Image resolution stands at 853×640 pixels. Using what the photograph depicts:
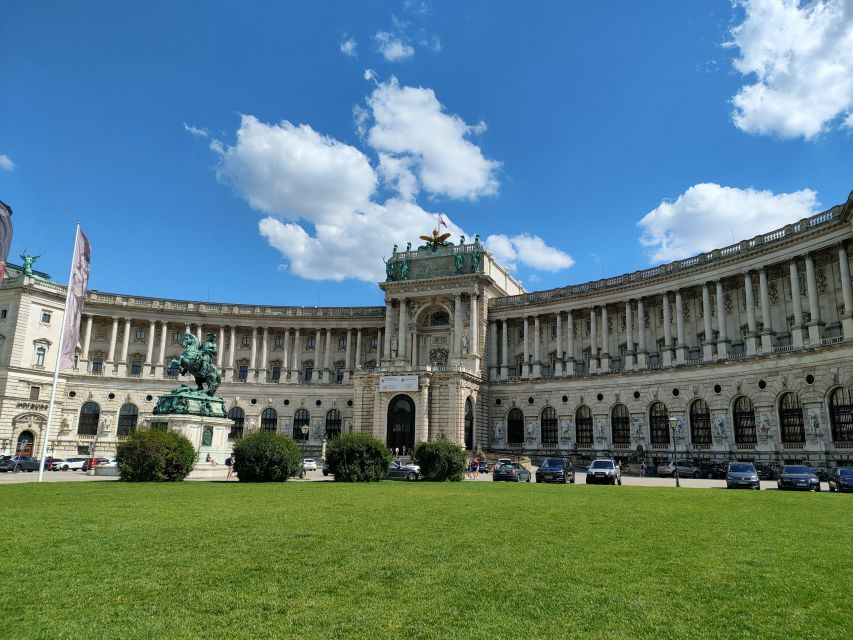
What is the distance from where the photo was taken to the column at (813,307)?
48.2m

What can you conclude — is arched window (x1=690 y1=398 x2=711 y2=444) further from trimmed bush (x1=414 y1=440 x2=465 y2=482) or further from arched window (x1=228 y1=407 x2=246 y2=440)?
arched window (x1=228 y1=407 x2=246 y2=440)

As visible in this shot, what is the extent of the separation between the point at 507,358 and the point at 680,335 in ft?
70.1

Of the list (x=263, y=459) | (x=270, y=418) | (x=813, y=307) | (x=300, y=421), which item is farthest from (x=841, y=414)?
(x=270, y=418)

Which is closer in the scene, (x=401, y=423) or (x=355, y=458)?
(x=355, y=458)

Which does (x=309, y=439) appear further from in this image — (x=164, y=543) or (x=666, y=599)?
(x=666, y=599)

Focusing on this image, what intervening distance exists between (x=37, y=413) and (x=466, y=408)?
47.9 metres

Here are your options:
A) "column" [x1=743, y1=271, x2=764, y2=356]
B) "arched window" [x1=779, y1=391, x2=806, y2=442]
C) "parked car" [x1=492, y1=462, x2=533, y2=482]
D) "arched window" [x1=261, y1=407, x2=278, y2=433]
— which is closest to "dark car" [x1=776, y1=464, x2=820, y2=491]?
"parked car" [x1=492, y1=462, x2=533, y2=482]

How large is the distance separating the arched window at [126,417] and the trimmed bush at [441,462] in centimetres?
5211

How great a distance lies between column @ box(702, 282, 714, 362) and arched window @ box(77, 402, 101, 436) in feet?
224

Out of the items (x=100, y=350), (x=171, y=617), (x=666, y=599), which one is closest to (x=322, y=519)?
(x=171, y=617)

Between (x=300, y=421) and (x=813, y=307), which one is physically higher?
(x=813, y=307)

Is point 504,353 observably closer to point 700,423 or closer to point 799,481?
point 700,423

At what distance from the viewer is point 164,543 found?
12391 millimetres

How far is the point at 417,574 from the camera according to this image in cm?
1013
